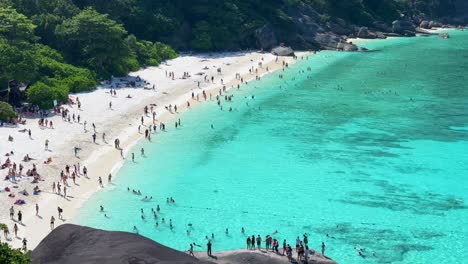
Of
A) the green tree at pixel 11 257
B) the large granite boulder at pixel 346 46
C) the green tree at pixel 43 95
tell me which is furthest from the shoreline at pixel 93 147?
the large granite boulder at pixel 346 46

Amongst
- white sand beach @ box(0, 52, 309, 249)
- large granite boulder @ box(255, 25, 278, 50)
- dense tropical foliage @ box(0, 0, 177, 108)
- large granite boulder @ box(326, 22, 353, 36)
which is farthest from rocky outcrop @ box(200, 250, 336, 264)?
large granite boulder @ box(326, 22, 353, 36)

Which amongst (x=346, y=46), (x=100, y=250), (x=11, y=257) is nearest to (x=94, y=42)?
(x=346, y=46)

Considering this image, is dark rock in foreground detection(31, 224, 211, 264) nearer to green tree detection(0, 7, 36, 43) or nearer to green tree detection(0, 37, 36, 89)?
green tree detection(0, 37, 36, 89)

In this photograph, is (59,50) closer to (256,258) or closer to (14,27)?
(14,27)

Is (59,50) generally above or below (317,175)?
above

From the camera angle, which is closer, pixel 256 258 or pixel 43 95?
pixel 256 258

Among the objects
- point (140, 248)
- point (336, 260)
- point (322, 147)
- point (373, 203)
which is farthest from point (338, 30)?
point (140, 248)

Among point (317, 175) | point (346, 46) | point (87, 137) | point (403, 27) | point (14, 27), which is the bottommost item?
point (317, 175)

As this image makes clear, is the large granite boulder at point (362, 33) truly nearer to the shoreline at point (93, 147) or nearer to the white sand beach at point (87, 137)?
the white sand beach at point (87, 137)
